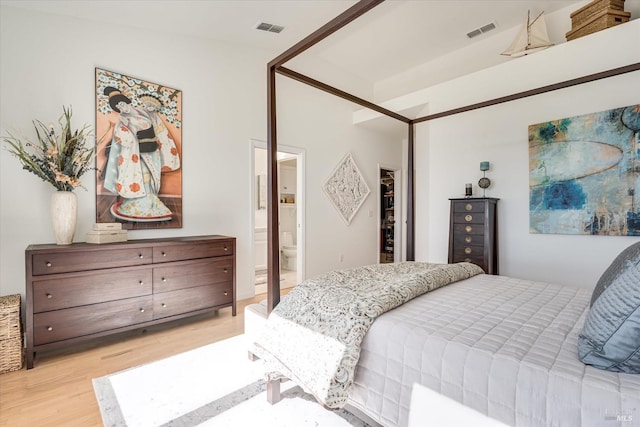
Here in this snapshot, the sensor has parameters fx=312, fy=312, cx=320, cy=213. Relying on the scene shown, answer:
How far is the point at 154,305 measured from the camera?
2.70 meters

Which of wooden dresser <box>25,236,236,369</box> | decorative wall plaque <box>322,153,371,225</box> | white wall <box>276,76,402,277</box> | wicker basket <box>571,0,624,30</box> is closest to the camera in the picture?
wooden dresser <box>25,236,236,369</box>

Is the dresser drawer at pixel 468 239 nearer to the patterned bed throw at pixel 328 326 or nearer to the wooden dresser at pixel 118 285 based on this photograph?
the patterned bed throw at pixel 328 326

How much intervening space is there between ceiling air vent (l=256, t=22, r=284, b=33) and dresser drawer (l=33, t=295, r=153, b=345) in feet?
9.41

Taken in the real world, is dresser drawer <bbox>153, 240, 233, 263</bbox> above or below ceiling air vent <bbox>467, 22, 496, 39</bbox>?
below

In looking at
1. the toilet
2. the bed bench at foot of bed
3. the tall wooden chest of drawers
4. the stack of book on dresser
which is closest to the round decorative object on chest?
the tall wooden chest of drawers

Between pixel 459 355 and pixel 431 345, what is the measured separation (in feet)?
0.33

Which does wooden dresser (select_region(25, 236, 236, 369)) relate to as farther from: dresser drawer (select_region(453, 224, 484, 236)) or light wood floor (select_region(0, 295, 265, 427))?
dresser drawer (select_region(453, 224, 484, 236))

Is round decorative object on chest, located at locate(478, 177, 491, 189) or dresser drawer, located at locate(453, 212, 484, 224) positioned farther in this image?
round decorative object on chest, located at locate(478, 177, 491, 189)

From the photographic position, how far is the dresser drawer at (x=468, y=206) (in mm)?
3521

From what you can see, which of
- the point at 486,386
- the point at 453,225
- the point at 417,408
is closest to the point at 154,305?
the point at 417,408

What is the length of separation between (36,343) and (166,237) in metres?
1.25

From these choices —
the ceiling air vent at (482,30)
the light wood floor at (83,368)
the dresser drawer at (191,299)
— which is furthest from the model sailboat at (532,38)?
the light wood floor at (83,368)

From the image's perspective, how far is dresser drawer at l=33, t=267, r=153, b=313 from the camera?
221 centimetres

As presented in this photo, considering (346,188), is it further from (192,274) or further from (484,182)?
(192,274)
